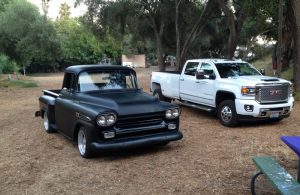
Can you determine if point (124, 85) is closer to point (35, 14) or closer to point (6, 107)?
point (6, 107)

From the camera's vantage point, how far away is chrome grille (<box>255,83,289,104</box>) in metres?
10.2

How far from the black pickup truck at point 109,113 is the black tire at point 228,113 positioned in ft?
9.04

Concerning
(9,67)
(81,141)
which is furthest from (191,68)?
(9,67)

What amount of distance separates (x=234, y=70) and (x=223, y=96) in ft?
3.37

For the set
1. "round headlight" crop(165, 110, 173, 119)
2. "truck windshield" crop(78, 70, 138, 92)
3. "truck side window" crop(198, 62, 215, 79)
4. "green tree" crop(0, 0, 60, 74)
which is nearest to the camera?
"round headlight" crop(165, 110, 173, 119)

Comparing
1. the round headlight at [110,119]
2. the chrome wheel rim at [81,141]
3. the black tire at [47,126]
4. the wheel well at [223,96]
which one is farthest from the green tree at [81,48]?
the round headlight at [110,119]

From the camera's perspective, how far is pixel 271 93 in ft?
33.8

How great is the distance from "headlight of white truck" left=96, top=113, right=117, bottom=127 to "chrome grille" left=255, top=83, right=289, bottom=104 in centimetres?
436

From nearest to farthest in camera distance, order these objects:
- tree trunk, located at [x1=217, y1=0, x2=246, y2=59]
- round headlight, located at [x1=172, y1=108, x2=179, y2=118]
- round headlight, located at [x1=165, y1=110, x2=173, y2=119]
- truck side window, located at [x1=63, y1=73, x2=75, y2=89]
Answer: round headlight, located at [x1=165, y1=110, x2=173, y2=119]
round headlight, located at [x1=172, y1=108, x2=179, y2=118]
truck side window, located at [x1=63, y1=73, x2=75, y2=89]
tree trunk, located at [x1=217, y1=0, x2=246, y2=59]

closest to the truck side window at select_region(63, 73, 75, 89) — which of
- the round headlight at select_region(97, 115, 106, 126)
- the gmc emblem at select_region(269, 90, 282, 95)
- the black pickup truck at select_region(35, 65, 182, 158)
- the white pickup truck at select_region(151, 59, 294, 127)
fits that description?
the black pickup truck at select_region(35, 65, 182, 158)

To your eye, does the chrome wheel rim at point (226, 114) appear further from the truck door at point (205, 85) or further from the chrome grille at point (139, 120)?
the chrome grille at point (139, 120)

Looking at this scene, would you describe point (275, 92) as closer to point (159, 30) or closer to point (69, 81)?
point (69, 81)

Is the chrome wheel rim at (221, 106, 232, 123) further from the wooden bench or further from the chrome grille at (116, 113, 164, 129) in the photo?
the wooden bench

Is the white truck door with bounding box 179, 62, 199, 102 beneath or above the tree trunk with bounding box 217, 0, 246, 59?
beneath
